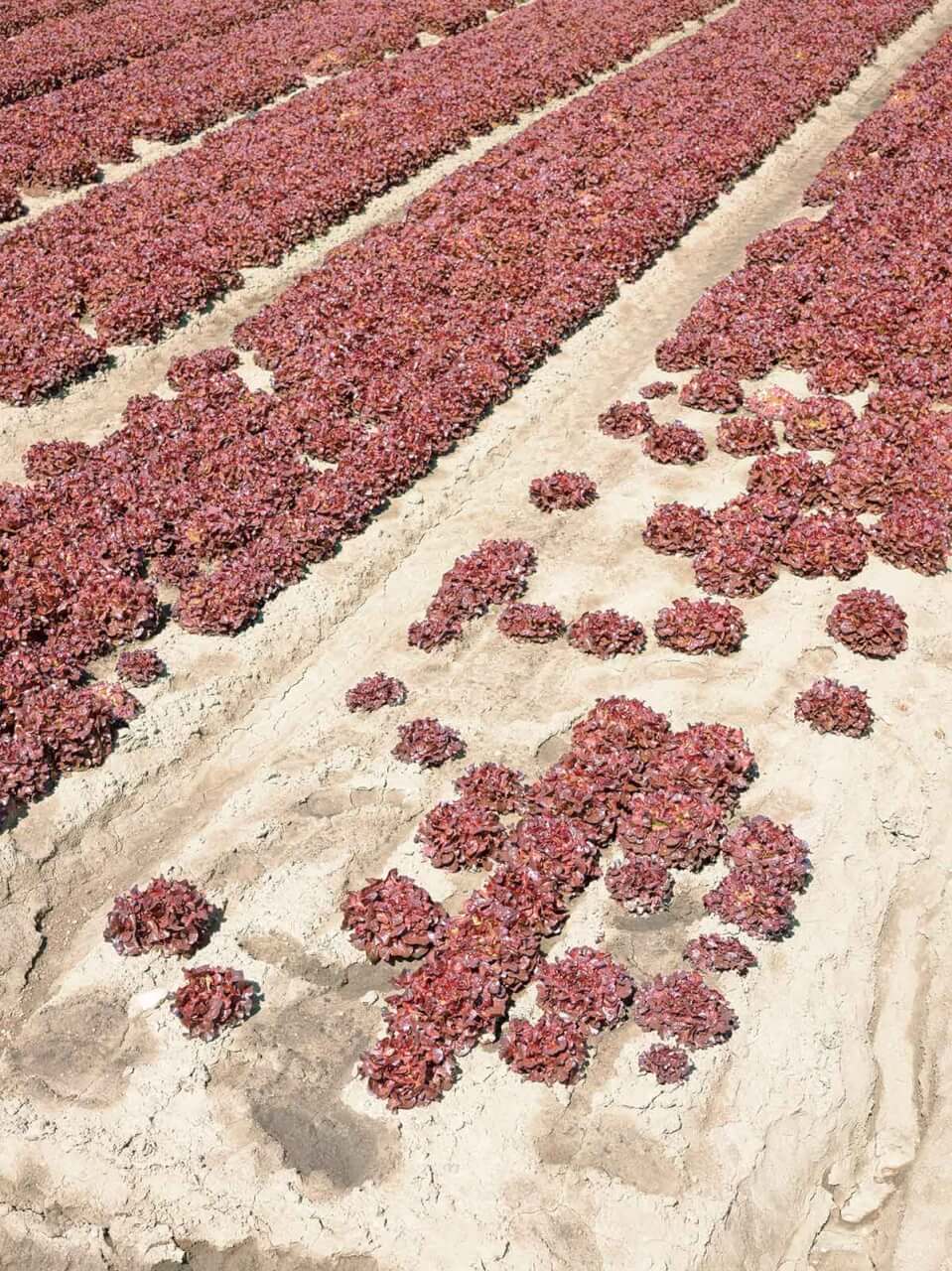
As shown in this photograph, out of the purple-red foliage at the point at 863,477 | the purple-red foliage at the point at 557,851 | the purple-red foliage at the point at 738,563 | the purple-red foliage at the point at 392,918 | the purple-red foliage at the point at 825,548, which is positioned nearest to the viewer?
the purple-red foliage at the point at 392,918

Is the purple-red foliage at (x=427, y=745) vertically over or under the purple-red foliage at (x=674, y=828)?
over

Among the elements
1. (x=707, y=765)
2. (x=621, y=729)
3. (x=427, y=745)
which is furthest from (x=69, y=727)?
(x=707, y=765)

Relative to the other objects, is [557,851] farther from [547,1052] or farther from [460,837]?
[547,1052]

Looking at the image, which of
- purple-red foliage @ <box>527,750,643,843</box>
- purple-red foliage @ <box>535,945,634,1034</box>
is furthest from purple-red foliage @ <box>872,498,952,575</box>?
purple-red foliage @ <box>535,945,634,1034</box>

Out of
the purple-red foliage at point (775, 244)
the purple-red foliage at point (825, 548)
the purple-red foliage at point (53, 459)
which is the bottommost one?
the purple-red foliage at point (825, 548)

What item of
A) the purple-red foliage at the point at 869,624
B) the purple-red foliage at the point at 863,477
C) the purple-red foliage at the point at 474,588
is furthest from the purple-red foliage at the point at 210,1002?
the purple-red foliage at the point at 863,477

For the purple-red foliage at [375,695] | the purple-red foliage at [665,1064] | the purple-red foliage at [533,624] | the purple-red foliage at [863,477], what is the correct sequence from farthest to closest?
the purple-red foliage at [863,477] < the purple-red foliage at [533,624] < the purple-red foliage at [375,695] < the purple-red foliage at [665,1064]

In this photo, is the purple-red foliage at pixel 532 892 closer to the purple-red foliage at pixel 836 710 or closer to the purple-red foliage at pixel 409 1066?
the purple-red foliage at pixel 409 1066
